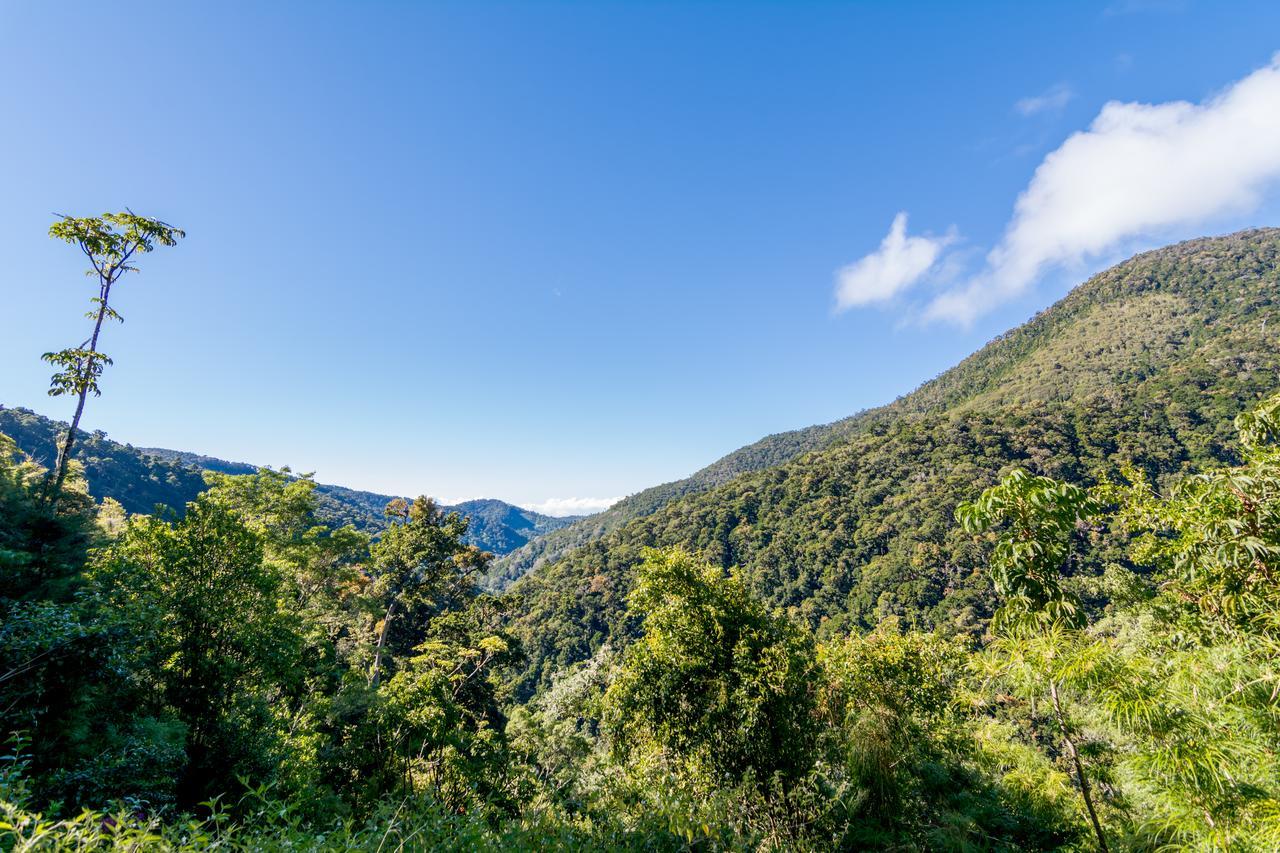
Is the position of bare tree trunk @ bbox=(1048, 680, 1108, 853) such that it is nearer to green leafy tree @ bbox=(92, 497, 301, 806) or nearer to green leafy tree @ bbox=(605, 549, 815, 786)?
green leafy tree @ bbox=(605, 549, 815, 786)

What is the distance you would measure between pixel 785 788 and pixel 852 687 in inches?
128

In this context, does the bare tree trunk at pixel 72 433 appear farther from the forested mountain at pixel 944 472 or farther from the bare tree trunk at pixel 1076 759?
the forested mountain at pixel 944 472

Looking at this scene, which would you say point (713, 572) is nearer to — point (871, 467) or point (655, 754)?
point (655, 754)

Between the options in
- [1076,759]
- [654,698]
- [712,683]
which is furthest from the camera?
[654,698]

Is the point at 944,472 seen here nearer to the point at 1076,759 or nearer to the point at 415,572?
the point at 415,572

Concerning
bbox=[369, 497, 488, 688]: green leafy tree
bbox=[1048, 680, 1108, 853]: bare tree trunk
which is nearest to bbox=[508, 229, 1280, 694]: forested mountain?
bbox=[369, 497, 488, 688]: green leafy tree

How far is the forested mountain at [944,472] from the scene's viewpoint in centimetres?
6719

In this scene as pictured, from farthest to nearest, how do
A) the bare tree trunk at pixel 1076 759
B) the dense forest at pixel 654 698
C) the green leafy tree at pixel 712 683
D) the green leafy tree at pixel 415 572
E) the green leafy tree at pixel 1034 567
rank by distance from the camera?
the green leafy tree at pixel 415 572 < the green leafy tree at pixel 712 683 < the green leafy tree at pixel 1034 567 < the bare tree trunk at pixel 1076 759 < the dense forest at pixel 654 698

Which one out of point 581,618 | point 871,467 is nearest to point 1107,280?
point 871,467

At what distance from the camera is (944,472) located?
81.8 m

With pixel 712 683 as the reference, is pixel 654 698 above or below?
below

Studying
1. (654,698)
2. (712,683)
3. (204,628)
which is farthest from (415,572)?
(712,683)

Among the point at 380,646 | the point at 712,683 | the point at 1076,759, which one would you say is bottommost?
the point at 380,646

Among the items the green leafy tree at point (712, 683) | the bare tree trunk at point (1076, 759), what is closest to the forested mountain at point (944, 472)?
the green leafy tree at point (712, 683)
